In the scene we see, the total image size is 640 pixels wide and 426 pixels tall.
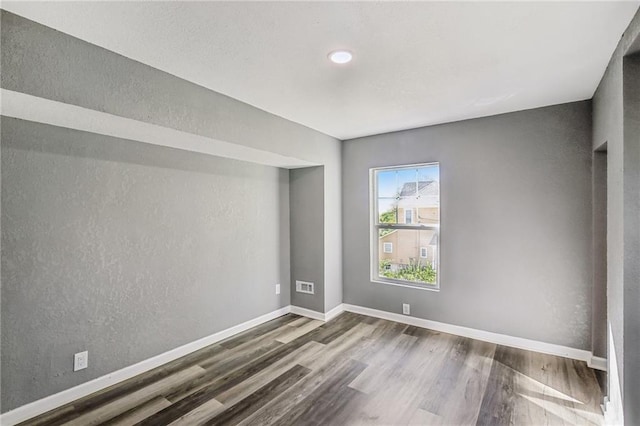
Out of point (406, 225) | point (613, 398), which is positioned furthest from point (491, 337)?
point (406, 225)

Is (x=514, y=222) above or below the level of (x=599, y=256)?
above

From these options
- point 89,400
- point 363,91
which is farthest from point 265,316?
point 363,91

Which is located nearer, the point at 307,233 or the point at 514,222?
the point at 514,222

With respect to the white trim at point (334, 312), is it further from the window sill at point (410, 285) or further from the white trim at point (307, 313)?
the window sill at point (410, 285)

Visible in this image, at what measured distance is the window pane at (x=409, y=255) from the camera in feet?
12.6

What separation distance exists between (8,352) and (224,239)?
74.1 inches

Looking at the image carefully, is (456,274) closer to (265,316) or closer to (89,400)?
(265,316)

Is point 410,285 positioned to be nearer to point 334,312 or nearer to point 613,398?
point 334,312

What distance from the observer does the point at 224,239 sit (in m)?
3.53

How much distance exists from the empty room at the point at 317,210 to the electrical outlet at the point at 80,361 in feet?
0.06

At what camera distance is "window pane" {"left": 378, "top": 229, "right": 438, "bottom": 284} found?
12.6 ft

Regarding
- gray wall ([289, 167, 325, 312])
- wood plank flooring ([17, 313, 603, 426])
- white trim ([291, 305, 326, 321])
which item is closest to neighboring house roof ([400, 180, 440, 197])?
gray wall ([289, 167, 325, 312])

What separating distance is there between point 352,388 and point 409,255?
198cm

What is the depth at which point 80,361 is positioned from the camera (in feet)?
7.86
